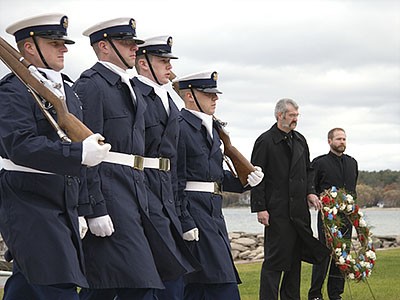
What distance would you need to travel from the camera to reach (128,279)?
6.52 meters

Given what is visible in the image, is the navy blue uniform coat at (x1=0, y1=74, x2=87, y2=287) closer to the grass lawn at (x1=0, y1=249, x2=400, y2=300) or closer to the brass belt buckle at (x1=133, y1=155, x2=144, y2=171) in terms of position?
the brass belt buckle at (x1=133, y1=155, x2=144, y2=171)

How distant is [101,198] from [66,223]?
0.50 meters

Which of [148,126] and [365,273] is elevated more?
[148,126]

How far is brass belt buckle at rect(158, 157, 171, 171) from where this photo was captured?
739 centimetres

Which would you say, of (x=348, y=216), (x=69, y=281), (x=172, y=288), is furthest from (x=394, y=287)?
(x=69, y=281)

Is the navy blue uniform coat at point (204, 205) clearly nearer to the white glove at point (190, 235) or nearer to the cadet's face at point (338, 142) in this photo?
the white glove at point (190, 235)

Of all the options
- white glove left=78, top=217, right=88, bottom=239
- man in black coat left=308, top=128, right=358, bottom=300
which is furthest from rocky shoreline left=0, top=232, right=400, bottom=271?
white glove left=78, top=217, right=88, bottom=239

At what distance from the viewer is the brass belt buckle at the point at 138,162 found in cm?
691

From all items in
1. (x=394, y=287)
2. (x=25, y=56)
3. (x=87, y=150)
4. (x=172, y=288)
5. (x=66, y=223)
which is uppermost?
(x=25, y=56)

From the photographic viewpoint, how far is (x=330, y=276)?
465 inches

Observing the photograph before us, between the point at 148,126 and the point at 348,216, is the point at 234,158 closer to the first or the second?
the point at 148,126

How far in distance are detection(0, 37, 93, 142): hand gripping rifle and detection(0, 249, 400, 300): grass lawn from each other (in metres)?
5.70

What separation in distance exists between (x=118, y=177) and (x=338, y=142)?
5871mm

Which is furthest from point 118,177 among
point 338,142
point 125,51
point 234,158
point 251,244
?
point 251,244
